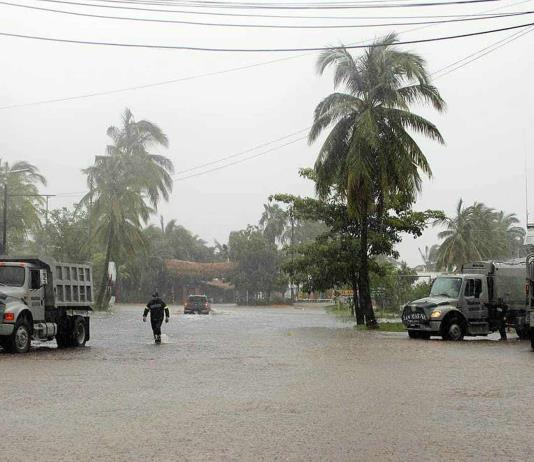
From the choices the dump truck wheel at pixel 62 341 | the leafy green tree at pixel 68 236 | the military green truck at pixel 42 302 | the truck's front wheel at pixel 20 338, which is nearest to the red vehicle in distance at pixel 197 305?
the leafy green tree at pixel 68 236

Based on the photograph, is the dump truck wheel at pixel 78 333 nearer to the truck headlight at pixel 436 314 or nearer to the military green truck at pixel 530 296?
the truck headlight at pixel 436 314

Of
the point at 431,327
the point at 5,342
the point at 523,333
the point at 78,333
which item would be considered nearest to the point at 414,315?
the point at 431,327

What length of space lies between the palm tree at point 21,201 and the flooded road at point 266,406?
44784mm

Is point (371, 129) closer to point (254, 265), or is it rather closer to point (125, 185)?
point (125, 185)

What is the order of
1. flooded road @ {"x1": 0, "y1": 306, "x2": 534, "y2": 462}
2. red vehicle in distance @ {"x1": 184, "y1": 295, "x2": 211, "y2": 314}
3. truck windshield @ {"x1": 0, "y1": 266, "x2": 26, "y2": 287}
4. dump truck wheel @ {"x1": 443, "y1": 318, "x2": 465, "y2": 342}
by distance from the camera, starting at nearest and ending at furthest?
flooded road @ {"x1": 0, "y1": 306, "x2": 534, "y2": 462}, truck windshield @ {"x1": 0, "y1": 266, "x2": 26, "y2": 287}, dump truck wheel @ {"x1": 443, "y1": 318, "x2": 465, "y2": 342}, red vehicle in distance @ {"x1": 184, "y1": 295, "x2": 211, "y2": 314}

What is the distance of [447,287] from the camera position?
27500mm

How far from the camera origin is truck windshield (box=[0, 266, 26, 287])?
2092cm

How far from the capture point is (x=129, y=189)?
60688 millimetres

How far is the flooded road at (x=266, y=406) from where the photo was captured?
7.64 metres

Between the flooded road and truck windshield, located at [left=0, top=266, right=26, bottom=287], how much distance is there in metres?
2.30

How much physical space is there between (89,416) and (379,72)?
26284 mm

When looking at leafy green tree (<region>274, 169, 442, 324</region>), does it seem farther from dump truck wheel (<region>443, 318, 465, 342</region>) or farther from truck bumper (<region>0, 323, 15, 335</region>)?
truck bumper (<region>0, 323, 15, 335</region>)

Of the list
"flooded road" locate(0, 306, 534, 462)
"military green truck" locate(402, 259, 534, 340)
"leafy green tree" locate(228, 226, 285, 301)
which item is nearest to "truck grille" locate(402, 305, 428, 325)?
"military green truck" locate(402, 259, 534, 340)

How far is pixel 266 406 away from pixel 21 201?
55.4 meters
